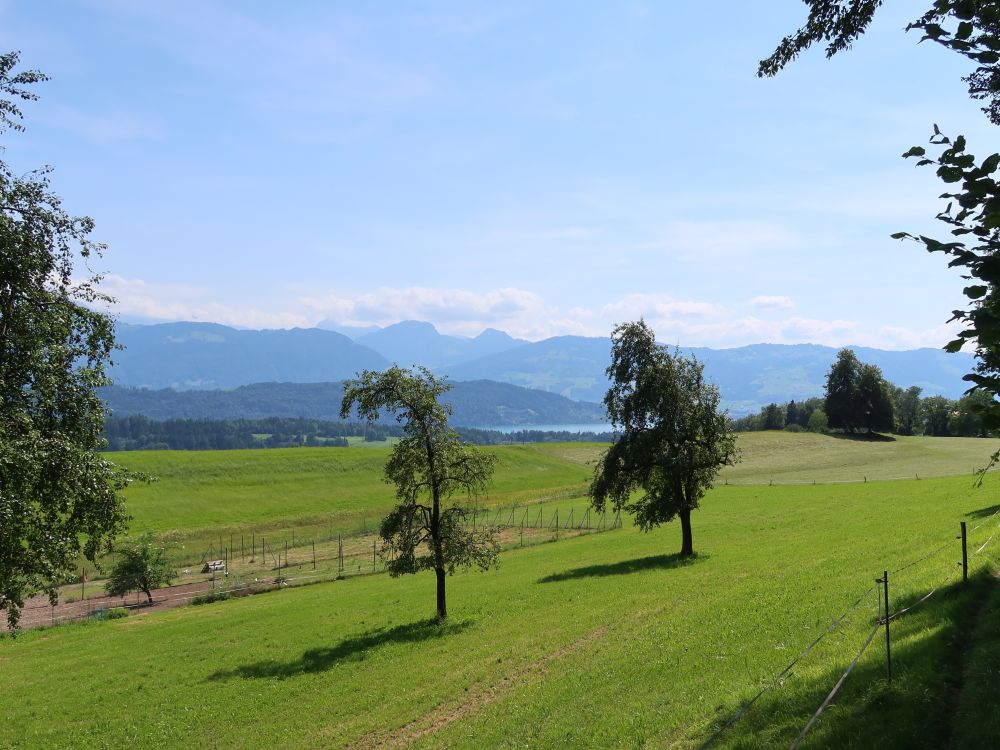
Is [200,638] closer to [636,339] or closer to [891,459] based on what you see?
[636,339]

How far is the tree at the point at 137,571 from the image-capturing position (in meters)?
55.1

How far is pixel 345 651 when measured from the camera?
93.1 ft

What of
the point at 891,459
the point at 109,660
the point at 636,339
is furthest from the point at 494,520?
the point at 891,459

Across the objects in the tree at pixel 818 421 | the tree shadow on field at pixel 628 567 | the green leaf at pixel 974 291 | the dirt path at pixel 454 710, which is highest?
the green leaf at pixel 974 291

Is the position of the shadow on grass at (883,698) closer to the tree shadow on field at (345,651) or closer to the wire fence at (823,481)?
the tree shadow on field at (345,651)

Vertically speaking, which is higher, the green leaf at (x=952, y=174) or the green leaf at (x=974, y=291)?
the green leaf at (x=952, y=174)

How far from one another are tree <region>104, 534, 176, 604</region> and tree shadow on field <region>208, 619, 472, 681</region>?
33288mm

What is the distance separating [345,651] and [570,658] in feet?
38.0

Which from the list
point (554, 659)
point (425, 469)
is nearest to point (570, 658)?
point (554, 659)

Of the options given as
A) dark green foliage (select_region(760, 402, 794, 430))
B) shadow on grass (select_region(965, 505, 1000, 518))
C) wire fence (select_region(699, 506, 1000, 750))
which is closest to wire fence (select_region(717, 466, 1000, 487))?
shadow on grass (select_region(965, 505, 1000, 518))

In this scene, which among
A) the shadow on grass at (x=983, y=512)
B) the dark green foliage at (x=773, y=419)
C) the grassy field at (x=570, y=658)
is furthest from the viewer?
the dark green foliage at (x=773, y=419)

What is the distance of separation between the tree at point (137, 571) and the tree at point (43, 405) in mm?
41457

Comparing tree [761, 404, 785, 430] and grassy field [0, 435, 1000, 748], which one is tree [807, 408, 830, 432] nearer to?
tree [761, 404, 785, 430]

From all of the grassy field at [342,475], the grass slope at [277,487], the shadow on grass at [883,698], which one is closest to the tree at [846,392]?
the grassy field at [342,475]
